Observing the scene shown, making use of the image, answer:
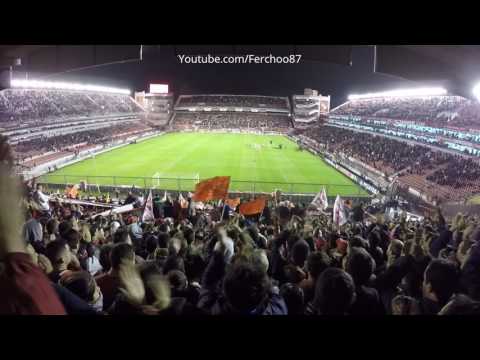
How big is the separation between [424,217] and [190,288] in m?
5.50

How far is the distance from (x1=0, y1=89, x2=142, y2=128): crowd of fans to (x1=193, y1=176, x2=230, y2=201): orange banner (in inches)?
96.1

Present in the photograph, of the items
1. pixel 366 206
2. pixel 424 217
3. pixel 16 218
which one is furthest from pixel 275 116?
pixel 16 218

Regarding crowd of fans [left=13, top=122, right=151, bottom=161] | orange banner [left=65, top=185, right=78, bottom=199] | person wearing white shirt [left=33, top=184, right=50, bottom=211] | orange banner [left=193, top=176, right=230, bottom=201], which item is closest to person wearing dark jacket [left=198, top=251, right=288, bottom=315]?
orange banner [left=193, top=176, right=230, bottom=201]

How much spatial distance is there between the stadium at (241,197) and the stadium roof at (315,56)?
172 millimetres

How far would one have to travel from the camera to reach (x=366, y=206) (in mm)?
7605

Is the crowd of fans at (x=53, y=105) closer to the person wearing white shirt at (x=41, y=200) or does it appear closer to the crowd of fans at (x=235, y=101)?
the crowd of fans at (x=235, y=101)

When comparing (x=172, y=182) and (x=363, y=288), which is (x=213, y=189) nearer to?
(x=172, y=182)

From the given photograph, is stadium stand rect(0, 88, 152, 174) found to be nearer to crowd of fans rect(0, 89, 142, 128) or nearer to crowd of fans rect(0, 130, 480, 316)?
crowd of fans rect(0, 89, 142, 128)

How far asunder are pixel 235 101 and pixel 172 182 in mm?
2312

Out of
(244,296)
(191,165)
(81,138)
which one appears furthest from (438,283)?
(81,138)

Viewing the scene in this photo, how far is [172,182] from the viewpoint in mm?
8359

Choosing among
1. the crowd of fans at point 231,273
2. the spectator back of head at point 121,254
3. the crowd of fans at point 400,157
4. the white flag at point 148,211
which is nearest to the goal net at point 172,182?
the white flag at point 148,211
